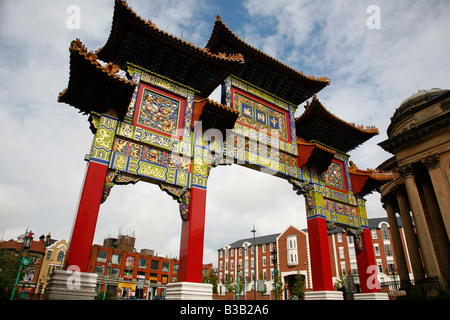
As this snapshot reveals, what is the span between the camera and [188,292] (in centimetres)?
812

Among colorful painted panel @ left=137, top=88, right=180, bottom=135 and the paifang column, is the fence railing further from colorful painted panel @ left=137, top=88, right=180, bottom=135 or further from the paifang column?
the paifang column

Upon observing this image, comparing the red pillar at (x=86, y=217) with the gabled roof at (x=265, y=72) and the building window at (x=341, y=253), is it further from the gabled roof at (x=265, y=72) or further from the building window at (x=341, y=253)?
the building window at (x=341, y=253)

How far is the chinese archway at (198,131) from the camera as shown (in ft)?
28.5

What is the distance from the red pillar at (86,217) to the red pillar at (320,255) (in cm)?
862

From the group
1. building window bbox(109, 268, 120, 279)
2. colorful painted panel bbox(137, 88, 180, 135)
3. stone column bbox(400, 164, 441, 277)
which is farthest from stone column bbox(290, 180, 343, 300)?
building window bbox(109, 268, 120, 279)

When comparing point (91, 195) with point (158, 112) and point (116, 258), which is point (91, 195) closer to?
point (158, 112)

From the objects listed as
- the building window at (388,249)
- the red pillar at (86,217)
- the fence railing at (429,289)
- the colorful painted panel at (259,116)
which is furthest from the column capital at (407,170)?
the building window at (388,249)

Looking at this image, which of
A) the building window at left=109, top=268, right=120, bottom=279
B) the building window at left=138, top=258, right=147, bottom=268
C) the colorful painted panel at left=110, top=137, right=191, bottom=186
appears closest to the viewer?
the colorful painted panel at left=110, top=137, right=191, bottom=186

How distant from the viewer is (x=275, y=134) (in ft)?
42.7

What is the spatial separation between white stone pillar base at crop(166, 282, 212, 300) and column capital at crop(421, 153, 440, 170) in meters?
16.4

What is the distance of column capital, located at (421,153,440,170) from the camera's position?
1731cm
